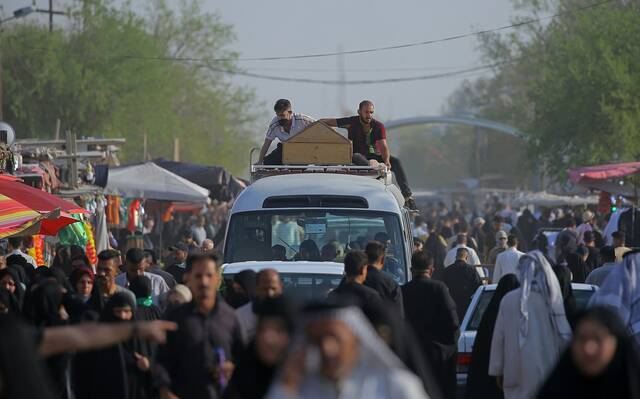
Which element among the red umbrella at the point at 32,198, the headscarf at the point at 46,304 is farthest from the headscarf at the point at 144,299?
the red umbrella at the point at 32,198

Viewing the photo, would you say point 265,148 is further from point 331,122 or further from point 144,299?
point 144,299

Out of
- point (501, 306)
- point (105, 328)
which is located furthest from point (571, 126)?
point (105, 328)

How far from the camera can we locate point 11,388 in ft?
19.4

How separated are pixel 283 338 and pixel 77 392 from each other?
3456mm

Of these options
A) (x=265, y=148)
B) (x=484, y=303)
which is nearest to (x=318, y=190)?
(x=484, y=303)

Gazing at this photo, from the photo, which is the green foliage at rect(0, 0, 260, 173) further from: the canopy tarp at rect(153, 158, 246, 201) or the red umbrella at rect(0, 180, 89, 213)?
the red umbrella at rect(0, 180, 89, 213)

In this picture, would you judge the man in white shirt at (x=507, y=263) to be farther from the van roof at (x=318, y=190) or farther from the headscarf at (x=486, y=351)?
the headscarf at (x=486, y=351)

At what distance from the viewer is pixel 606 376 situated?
650 centimetres

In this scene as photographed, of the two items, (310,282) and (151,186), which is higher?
(151,186)

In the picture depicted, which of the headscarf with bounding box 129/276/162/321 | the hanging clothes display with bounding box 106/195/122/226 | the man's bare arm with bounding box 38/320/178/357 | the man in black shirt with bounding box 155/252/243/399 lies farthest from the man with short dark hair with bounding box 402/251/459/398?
the hanging clothes display with bounding box 106/195/122/226

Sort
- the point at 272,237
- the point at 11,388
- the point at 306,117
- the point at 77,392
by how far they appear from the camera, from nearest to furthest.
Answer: the point at 11,388, the point at 77,392, the point at 272,237, the point at 306,117

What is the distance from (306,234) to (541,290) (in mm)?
5012

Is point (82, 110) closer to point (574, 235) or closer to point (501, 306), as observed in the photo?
point (574, 235)

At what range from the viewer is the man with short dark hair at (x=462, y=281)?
18078 millimetres
